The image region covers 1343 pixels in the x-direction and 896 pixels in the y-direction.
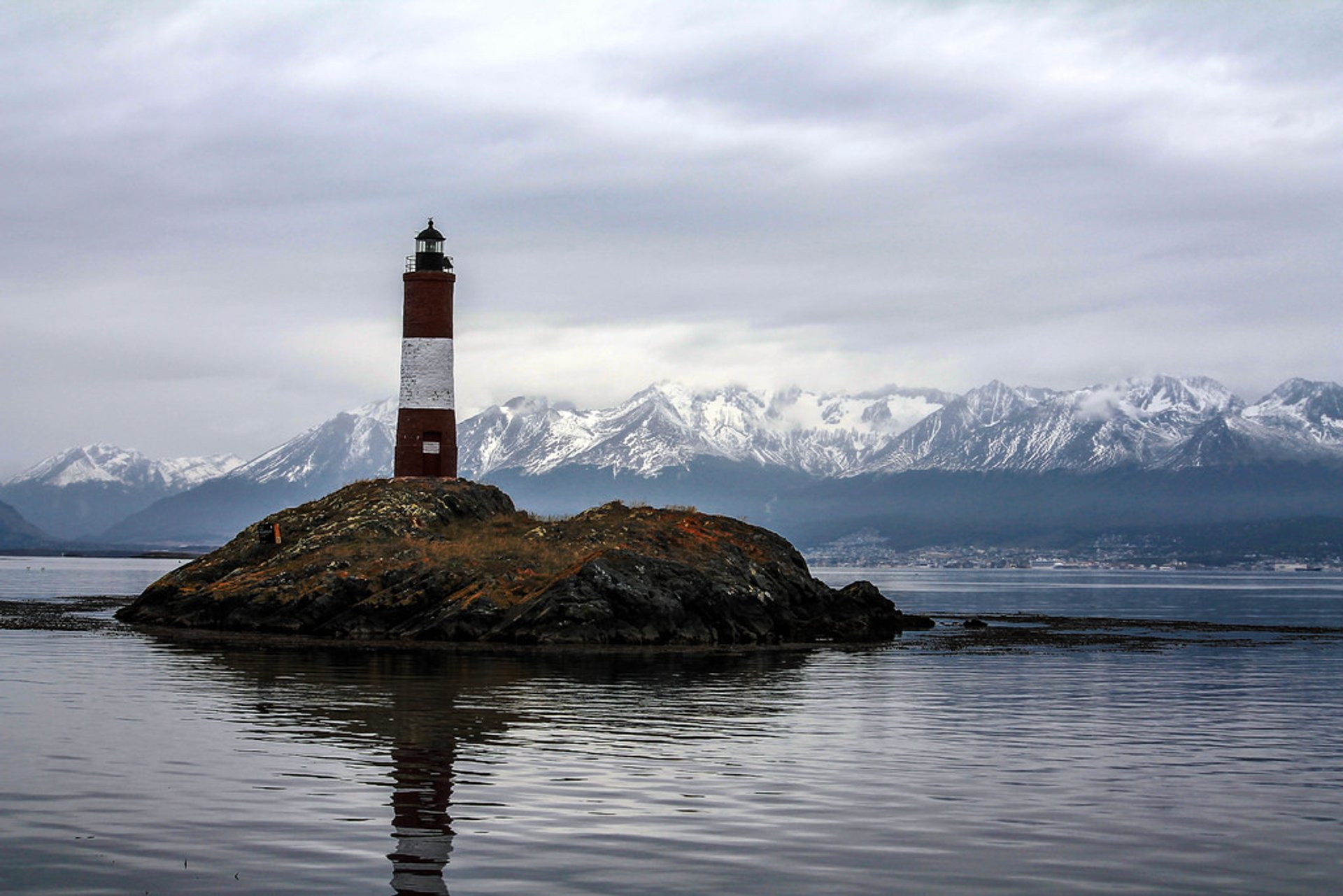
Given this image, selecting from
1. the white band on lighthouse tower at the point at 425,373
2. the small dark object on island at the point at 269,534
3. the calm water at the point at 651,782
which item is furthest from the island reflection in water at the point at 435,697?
the white band on lighthouse tower at the point at 425,373

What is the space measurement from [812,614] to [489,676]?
1406 inches

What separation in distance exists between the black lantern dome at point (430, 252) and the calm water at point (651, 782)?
42.9 meters

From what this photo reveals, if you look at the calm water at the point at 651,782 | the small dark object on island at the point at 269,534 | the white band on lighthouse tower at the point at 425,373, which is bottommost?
the calm water at the point at 651,782

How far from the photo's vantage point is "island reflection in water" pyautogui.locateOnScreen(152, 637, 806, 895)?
2489cm

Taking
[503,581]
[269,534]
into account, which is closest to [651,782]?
[503,581]

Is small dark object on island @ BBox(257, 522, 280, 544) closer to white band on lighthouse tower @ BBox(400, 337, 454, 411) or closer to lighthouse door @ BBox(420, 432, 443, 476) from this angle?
lighthouse door @ BBox(420, 432, 443, 476)

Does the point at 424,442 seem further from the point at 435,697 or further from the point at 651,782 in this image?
the point at 651,782

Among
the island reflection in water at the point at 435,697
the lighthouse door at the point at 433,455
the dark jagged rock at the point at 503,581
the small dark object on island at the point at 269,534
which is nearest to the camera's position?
the island reflection in water at the point at 435,697

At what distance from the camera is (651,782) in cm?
2775

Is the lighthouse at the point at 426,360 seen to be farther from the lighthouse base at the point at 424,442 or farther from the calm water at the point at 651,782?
the calm water at the point at 651,782

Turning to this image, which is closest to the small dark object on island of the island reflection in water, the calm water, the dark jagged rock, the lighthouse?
the dark jagged rock

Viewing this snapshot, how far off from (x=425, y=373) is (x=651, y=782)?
66.5m

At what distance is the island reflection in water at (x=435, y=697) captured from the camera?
24891 mm

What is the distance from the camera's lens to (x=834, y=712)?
135 feet
